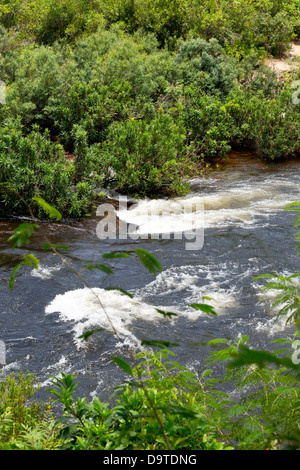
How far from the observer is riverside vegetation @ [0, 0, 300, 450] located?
2740 millimetres

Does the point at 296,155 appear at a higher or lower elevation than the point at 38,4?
lower

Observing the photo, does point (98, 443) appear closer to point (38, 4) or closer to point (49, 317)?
point (49, 317)

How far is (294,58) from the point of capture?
68.5 feet

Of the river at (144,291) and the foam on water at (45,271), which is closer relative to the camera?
the river at (144,291)

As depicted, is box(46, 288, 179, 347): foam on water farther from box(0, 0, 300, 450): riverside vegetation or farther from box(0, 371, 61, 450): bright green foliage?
box(0, 371, 61, 450): bright green foliage

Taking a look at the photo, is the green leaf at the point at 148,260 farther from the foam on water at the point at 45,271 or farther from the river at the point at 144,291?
the foam on water at the point at 45,271

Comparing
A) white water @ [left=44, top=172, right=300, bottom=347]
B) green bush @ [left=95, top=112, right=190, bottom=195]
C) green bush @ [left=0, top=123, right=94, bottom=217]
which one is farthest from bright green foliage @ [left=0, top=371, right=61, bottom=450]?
green bush @ [left=95, top=112, right=190, bottom=195]

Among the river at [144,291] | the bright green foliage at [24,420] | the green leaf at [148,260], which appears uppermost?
the green leaf at [148,260]

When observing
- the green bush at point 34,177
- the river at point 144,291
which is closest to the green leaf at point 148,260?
the river at point 144,291

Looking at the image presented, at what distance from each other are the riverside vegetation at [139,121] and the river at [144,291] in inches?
13.0

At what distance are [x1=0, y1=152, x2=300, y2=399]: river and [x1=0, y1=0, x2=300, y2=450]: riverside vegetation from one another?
329mm

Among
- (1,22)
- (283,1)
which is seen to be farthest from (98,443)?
(283,1)

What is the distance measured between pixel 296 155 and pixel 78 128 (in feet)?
25.3

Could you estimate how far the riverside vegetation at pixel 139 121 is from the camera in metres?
2.74
